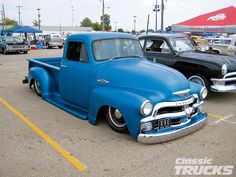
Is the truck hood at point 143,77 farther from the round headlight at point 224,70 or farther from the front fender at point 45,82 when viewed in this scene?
the round headlight at point 224,70

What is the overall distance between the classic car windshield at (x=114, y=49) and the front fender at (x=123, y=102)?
2.57 ft

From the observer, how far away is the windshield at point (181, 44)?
845 cm

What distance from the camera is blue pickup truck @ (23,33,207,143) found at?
4.36 meters

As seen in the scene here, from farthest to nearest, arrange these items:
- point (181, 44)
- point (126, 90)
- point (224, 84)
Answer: point (181, 44) < point (224, 84) < point (126, 90)

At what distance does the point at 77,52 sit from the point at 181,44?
4.23m

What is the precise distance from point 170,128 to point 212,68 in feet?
11.5

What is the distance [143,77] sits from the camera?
4.73 meters

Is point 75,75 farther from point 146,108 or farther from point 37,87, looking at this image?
point 37,87

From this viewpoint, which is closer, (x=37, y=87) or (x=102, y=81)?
(x=102, y=81)

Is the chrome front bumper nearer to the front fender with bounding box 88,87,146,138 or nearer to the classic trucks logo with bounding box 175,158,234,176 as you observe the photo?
the front fender with bounding box 88,87,146,138

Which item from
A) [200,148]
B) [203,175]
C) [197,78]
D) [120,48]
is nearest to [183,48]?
[197,78]

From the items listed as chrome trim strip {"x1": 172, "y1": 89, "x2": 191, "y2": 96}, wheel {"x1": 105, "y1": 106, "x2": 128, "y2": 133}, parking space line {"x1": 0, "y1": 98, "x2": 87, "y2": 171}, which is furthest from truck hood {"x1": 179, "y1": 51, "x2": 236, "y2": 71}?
parking space line {"x1": 0, "y1": 98, "x2": 87, "y2": 171}

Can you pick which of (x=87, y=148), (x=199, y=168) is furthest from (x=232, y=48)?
(x=87, y=148)

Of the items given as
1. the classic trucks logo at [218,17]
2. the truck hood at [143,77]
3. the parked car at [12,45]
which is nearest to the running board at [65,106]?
the truck hood at [143,77]
